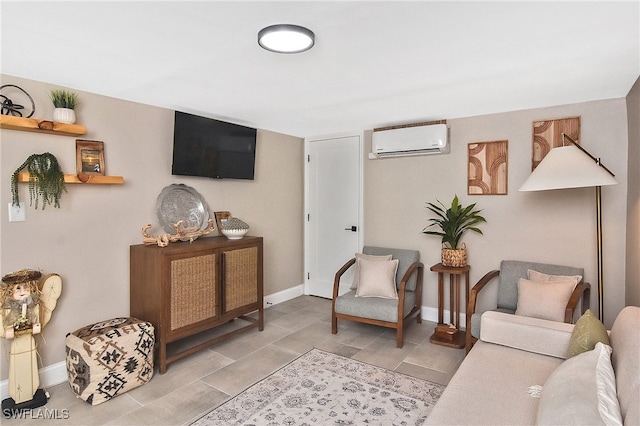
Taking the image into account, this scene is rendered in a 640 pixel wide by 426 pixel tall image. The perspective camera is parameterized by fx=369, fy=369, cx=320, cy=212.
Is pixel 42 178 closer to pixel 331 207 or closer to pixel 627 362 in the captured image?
pixel 331 207

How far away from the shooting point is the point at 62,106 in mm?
2637

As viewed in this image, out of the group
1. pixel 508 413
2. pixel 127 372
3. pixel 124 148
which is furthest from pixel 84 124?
pixel 508 413

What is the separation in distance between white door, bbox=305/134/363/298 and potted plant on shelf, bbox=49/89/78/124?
2876 mm

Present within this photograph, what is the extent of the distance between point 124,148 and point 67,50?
109cm

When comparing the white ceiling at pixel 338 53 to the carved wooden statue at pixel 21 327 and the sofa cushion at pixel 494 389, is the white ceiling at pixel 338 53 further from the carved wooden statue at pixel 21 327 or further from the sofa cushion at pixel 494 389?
the sofa cushion at pixel 494 389

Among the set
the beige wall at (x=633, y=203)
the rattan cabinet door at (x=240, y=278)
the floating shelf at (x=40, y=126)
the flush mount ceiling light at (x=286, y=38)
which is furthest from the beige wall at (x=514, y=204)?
the floating shelf at (x=40, y=126)

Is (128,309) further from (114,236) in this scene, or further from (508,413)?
(508,413)

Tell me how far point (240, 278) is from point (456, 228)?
218cm

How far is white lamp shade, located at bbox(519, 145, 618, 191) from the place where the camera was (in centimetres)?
249

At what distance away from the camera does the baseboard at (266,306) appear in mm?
2628

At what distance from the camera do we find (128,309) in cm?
316

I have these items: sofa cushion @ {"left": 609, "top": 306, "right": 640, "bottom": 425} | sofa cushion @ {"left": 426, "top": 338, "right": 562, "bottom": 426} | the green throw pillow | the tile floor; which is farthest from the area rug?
sofa cushion @ {"left": 609, "top": 306, "right": 640, "bottom": 425}

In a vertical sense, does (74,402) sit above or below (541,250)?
below

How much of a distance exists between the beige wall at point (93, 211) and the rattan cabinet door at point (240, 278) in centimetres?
66
